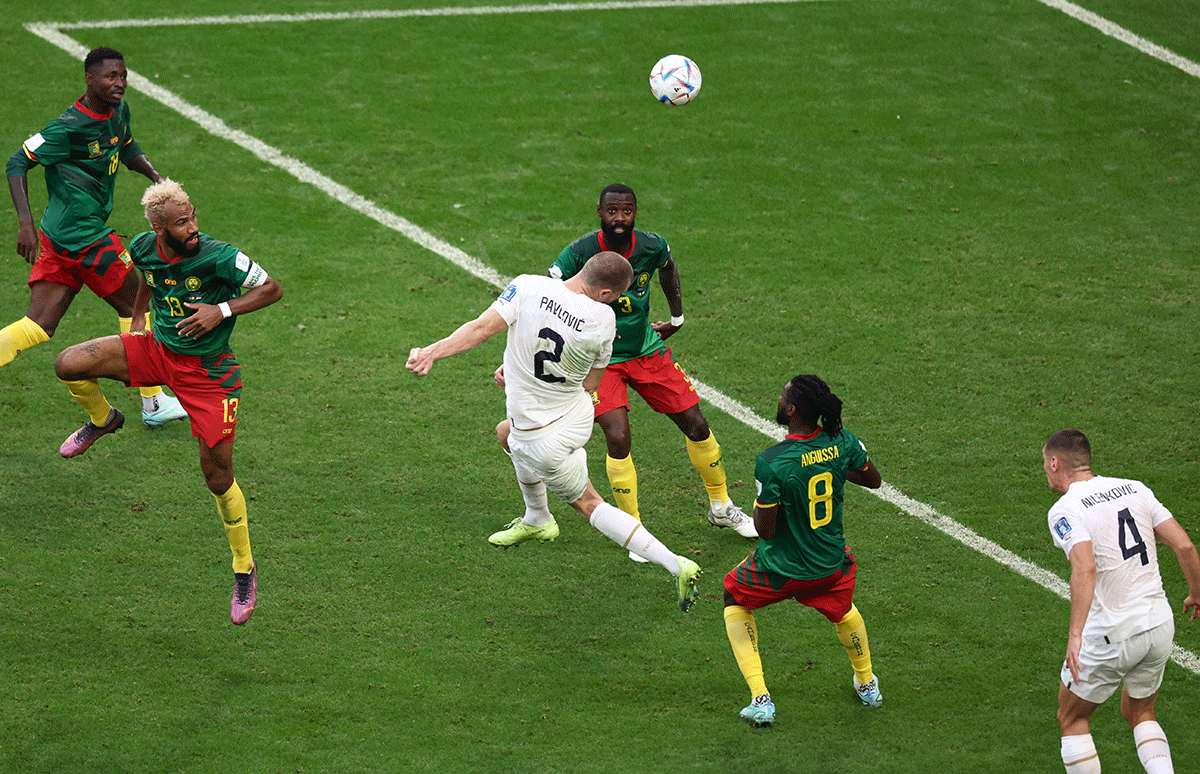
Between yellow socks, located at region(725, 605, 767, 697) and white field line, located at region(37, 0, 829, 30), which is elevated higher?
white field line, located at region(37, 0, 829, 30)

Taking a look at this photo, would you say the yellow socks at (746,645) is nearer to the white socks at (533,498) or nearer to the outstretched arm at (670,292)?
the white socks at (533,498)

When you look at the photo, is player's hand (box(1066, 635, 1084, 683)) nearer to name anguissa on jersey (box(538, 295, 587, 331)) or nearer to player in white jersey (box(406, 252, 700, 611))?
player in white jersey (box(406, 252, 700, 611))

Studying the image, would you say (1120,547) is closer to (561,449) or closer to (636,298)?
(561,449)

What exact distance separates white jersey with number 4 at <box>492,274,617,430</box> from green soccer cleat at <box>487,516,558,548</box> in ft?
3.99

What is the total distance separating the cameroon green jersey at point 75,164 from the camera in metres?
8.62

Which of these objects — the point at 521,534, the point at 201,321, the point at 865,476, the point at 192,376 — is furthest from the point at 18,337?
the point at 865,476

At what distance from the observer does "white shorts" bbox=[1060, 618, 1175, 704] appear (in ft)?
18.3

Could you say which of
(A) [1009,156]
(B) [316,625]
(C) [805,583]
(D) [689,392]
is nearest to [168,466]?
(B) [316,625]

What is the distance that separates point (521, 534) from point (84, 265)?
3.84m

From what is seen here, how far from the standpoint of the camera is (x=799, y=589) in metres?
6.27

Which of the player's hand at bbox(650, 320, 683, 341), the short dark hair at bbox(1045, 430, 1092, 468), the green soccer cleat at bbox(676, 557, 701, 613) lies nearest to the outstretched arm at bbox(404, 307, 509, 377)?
the green soccer cleat at bbox(676, 557, 701, 613)

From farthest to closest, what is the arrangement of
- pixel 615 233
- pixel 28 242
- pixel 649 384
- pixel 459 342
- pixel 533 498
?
pixel 28 242 → pixel 649 384 → pixel 615 233 → pixel 533 498 → pixel 459 342

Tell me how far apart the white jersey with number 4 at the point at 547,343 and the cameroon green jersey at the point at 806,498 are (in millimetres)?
1240

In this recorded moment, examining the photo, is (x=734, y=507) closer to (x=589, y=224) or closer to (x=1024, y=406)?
(x=1024, y=406)
